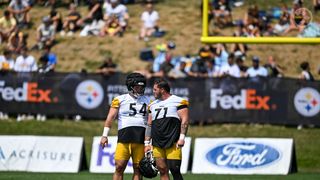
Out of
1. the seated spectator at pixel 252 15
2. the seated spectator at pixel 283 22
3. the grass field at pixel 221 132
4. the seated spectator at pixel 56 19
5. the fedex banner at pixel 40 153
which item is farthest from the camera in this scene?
the seated spectator at pixel 56 19

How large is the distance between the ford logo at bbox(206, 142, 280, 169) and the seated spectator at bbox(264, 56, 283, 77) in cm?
524

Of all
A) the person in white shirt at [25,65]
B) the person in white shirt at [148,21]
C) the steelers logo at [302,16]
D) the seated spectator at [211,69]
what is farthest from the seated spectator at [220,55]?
the steelers logo at [302,16]

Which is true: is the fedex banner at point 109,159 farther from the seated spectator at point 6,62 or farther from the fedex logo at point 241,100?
the seated spectator at point 6,62

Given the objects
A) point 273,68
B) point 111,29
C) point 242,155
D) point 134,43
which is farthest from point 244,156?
point 111,29

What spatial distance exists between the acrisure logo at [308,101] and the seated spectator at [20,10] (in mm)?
11462

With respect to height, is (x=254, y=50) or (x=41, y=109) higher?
(x=254, y=50)

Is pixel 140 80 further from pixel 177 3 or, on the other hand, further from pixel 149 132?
pixel 177 3

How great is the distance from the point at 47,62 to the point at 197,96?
17.3 ft

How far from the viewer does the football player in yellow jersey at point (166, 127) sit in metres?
15.6

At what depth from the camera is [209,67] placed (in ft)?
87.9

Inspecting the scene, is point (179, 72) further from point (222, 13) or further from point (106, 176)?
point (106, 176)

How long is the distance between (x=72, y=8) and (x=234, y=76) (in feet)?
26.4

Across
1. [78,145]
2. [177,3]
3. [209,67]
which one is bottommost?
[78,145]

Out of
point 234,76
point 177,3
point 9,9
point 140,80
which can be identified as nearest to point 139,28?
point 177,3
